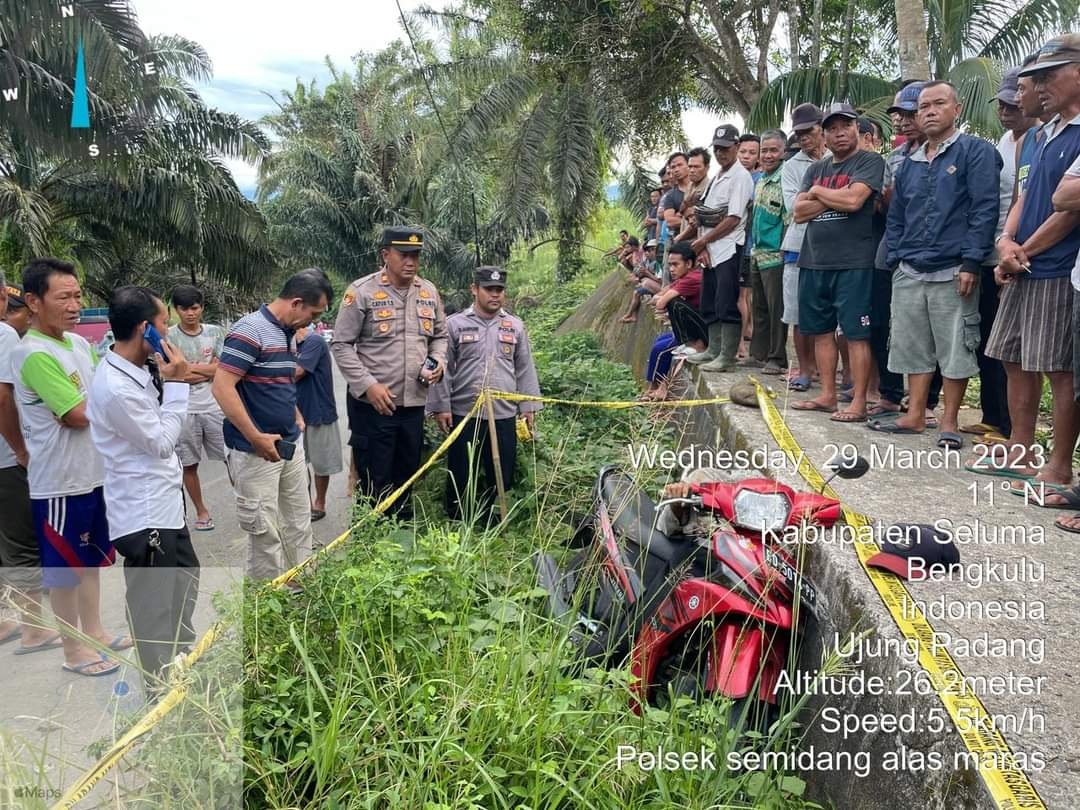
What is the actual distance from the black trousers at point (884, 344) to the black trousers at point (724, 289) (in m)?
1.09

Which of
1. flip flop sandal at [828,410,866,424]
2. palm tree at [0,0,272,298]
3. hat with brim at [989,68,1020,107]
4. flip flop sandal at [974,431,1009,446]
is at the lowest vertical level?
flip flop sandal at [974,431,1009,446]

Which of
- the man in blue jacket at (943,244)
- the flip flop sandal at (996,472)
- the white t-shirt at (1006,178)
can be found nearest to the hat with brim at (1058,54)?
the man in blue jacket at (943,244)

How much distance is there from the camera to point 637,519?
3125 mm

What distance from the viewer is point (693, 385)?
621 centimetres

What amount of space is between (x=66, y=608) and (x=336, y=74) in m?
32.5

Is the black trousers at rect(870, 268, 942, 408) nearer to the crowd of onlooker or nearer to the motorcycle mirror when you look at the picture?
the crowd of onlooker

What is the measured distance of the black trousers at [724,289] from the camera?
230 inches

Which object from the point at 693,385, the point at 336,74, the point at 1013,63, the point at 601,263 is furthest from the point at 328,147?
Answer: the point at 693,385

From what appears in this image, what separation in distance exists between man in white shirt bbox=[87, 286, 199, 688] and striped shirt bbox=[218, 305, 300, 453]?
1.79 feet

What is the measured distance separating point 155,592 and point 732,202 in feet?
14.8

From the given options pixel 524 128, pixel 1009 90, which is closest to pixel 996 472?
A: pixel 1009 90

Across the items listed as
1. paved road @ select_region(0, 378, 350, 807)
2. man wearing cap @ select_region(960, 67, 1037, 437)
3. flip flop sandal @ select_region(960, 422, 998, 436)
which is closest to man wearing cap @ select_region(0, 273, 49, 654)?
paved road @ select_region(0, 378, 350, 807)

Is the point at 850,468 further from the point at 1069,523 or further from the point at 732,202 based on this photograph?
the point at 732,202

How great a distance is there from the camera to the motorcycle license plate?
8.66 ft
